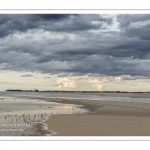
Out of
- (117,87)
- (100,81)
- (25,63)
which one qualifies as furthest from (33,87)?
(117,87)

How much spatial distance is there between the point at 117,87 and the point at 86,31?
5.36m

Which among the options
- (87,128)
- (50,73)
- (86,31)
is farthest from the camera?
(50,73)

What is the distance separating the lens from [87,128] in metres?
17.3

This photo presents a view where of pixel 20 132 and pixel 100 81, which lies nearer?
pixel 20 132

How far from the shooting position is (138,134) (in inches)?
632

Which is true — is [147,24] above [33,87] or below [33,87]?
Answer: above
